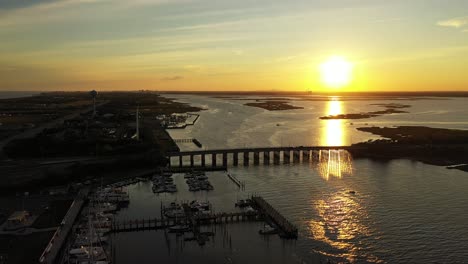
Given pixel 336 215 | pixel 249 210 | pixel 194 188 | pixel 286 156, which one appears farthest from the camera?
pixel 286 156

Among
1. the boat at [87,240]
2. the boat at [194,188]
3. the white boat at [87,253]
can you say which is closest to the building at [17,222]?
the boat at [87,240]

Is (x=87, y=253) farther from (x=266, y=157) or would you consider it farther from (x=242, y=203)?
(x=266, y=157)

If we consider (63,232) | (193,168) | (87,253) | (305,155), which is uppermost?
(305,155)

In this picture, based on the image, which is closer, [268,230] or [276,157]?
[268,230]

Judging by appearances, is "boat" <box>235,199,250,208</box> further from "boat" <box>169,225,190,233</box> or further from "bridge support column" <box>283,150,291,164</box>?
"bridge support column" <box>283,150,291,164</box>

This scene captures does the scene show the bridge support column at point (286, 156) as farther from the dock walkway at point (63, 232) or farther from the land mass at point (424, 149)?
the dock walkway at point (63, 232)

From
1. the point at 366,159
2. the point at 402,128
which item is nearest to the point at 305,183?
the point at 366,159

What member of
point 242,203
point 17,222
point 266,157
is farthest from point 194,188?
point 266,157
